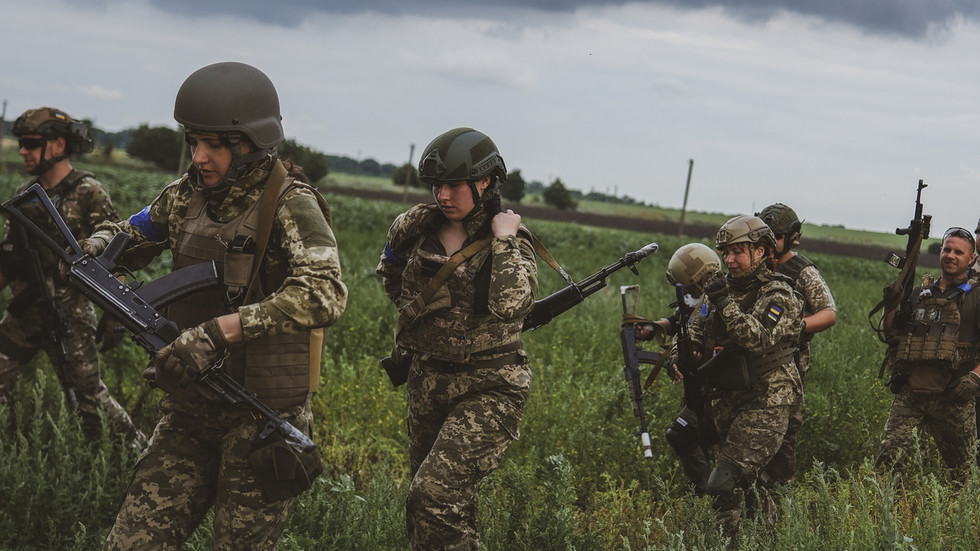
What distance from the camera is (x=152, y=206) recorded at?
3.65 meters

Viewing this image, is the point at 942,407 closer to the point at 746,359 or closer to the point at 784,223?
the point at 784,223

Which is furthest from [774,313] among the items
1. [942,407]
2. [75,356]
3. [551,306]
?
[75,356]

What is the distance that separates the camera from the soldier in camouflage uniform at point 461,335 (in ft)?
12.9

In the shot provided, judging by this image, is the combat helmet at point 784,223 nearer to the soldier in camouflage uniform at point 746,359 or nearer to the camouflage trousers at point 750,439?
the soldier in camouflage uniform at point 746,359

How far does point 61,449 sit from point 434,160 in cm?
331

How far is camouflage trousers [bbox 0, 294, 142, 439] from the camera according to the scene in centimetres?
618

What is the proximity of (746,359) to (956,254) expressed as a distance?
2489 millimetres

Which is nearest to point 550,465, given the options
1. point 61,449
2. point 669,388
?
point 669,388

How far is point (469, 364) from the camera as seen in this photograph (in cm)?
416

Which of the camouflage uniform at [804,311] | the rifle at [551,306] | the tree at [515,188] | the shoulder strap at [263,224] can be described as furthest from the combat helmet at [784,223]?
the tree at [515,188]

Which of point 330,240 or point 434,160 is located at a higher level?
point 434,160

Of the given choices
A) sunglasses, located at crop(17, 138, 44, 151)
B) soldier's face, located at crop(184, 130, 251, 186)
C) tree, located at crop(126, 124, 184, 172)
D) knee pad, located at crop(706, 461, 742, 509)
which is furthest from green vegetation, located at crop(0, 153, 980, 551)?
tree, located at crop(126, 124, 184, 172)

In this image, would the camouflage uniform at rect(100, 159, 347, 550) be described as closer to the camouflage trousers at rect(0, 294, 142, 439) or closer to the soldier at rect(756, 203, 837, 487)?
the camouflage trousers at rect(0, 294, 142, 439)

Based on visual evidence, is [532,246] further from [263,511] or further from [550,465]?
[550,465]
